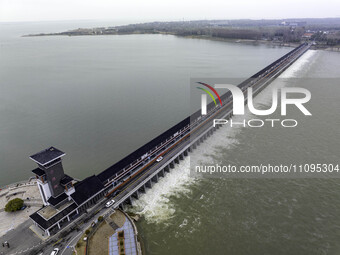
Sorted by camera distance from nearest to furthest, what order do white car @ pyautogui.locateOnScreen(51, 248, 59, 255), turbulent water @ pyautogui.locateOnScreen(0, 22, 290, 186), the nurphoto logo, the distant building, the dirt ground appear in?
white car @ pyautogui.locateOnScreen(51, 248, 59, 255), the dirt ground, the distant building, turbulent water @ pyautogui.locateOnScreen(0, 22, 290, 186), the nurphoto logo

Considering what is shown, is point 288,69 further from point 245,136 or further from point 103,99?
point 103,99

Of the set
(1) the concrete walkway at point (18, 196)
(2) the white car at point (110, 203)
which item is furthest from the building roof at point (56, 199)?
(2) the white car at point (110, 203)

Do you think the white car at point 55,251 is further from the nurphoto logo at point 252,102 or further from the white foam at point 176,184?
the nurphoto logo at point 252,102

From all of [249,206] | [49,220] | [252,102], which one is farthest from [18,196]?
[252,102]

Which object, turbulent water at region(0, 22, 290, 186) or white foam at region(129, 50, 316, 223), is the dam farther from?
turbulent water at region(0, 22, 290, 186)

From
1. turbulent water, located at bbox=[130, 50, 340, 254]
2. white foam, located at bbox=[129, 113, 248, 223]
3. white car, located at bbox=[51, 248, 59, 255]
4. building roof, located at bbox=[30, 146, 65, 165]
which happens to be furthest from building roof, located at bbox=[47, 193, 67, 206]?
turbulent water, located at bbox=[130, 50, 340, 254]

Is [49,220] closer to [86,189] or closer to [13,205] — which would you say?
[86,189]

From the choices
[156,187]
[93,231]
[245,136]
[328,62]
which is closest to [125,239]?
[93,231]
